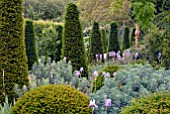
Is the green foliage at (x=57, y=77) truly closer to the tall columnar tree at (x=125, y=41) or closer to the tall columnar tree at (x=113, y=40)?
the tall columnar tree at (x=113, y=40)

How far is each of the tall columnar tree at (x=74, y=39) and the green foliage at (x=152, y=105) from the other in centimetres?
359

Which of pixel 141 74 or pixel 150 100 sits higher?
pixel 150 100

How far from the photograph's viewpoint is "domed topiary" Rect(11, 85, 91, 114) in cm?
359

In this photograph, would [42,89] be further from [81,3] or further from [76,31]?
[76,31]

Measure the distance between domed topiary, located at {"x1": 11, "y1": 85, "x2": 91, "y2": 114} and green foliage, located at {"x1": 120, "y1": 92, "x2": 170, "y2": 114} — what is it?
716 millimetres

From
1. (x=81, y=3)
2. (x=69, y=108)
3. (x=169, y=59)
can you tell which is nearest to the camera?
(x=69, y=108)

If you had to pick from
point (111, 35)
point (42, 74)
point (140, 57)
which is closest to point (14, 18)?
point (42, 74)

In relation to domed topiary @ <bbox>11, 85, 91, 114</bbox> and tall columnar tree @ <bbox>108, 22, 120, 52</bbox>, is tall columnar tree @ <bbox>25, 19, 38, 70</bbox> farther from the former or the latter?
domed topiary @ <bbox>11, 85, 91, 114</bbox>

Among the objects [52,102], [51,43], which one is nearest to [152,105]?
[52,102]

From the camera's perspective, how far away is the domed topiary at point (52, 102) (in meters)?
3.59

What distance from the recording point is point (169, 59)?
7.01 metres

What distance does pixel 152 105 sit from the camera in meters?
3.04

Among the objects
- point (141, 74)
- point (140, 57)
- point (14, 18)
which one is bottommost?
point (140, 57)

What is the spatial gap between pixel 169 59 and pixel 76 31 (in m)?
A: 2.16
